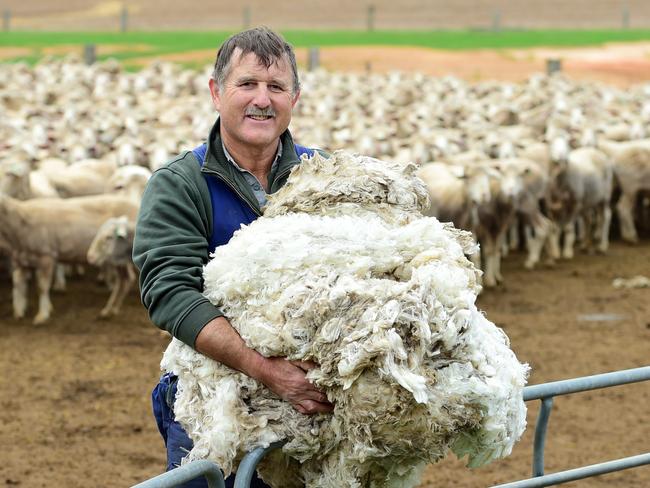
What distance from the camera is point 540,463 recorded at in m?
3.53

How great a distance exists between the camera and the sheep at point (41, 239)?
10945mm

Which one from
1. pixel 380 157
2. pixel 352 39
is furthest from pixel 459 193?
pixel 352 39

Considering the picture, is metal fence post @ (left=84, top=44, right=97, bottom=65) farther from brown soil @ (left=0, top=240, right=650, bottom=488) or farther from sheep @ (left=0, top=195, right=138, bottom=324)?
sheep @ (left=0, top=195, right=138, bottom=324)

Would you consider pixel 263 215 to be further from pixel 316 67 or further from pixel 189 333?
pixel 316 67

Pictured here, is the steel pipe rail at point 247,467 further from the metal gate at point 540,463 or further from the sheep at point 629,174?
the sheep at point 629,174

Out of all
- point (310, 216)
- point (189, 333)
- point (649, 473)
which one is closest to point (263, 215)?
point (310, 216)

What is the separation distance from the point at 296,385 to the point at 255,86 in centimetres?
92

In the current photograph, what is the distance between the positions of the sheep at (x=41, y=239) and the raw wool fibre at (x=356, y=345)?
8.49 meters

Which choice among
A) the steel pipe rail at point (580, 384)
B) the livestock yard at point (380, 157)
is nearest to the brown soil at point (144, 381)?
the livestock yard at point (380, 157)

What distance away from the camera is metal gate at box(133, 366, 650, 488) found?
247 cm

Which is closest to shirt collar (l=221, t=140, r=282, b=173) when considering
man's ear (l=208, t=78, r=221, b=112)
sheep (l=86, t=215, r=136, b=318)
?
man's ear (l=208, t=78, r=221, b=112)

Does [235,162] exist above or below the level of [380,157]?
above

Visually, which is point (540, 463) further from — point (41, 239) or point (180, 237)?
point (41, 239)

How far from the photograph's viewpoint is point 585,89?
77.2ft
